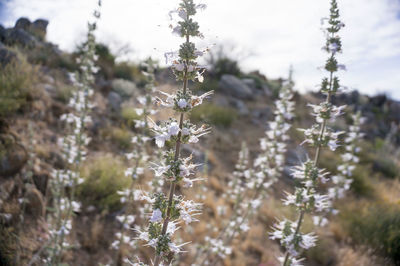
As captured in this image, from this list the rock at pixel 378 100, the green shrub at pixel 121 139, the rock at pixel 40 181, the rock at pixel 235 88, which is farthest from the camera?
the rock at pixel 378 100

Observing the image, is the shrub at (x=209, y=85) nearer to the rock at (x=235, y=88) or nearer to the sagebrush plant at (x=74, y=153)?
the rock at (x=235, y=88)

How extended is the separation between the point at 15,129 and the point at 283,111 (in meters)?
5.30

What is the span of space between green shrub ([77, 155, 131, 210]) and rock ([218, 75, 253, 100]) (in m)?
12.0

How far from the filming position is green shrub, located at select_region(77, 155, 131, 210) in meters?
5.36

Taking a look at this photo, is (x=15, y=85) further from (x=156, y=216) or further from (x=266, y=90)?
(x=266, y=90)

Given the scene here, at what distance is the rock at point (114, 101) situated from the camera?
10062 millimetres

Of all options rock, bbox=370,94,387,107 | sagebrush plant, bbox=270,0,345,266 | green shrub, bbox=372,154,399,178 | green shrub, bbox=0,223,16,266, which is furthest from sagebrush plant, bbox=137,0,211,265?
rock, bbox=370,94,387,107

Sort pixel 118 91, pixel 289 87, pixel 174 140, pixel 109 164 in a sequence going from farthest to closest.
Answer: pixel 118 91
pixel 109 164
pixel 289 87
pixel 174 140

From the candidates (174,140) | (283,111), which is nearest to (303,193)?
(174,140)

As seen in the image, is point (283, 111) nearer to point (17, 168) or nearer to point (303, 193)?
point (303, 193)

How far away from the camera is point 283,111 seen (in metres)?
4.19

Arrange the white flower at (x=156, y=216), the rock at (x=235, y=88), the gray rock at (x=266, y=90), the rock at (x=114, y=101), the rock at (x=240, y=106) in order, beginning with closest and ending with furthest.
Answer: the white flower at (x=156, y=216) < the rock at (x=114, y=101) < the rock at (x=240, y=106) < the rock at (x=235, y=88) < the gray rock at (x=266, y=90)

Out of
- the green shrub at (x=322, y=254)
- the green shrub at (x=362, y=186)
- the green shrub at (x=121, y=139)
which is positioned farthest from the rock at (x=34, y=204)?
the green shrub at (x=362, y=186)

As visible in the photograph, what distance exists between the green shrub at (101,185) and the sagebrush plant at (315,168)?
11.9ft
